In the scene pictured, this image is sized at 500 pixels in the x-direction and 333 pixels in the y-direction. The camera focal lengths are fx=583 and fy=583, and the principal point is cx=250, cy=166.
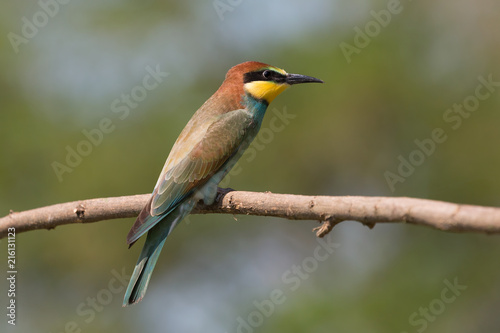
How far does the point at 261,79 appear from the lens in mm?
3279

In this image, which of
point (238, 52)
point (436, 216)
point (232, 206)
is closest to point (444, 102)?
point (238, 52)

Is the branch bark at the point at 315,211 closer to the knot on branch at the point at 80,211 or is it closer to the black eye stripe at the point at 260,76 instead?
the knot on branch at the point at 80,211

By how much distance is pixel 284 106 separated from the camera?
5.05m

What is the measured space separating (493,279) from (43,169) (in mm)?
3607

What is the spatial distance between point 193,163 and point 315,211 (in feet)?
3.36

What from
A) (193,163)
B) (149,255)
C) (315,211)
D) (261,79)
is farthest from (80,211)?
(261,79)

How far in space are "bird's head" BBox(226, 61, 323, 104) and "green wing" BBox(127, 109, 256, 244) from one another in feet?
0.79

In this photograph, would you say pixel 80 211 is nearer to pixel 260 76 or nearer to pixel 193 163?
pixel 193 163

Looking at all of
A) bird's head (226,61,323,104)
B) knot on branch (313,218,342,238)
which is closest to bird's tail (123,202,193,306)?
bird's head (226,61,323,104)

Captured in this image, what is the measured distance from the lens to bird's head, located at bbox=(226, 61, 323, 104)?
3.24m

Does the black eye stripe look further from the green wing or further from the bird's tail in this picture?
the bird's tail

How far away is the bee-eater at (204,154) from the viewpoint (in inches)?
104

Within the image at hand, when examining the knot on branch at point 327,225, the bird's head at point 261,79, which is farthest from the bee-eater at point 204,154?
the knot on branch at point 327,225

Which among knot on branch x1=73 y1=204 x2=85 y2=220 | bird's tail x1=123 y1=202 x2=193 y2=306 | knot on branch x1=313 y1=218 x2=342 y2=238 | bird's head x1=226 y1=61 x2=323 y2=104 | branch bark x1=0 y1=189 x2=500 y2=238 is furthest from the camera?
bird's head x1=226 y1=61 x2=323 y2=104
